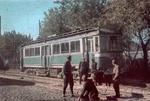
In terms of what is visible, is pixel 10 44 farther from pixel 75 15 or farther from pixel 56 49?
pixel 56 49

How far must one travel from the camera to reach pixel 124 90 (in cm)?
1989

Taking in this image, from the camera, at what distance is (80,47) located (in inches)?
1145

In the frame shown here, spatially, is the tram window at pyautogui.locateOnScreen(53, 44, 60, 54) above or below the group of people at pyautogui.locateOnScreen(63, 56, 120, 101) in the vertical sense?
above

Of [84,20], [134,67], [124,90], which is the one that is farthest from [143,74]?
[124,90]

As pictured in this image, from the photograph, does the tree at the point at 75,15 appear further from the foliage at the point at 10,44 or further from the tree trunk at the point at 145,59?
the foliage at the point at 10,44

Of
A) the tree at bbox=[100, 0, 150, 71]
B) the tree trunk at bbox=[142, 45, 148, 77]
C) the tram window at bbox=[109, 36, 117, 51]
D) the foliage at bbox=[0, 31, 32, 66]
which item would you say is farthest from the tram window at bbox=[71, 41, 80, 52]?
the foliage at bbox=[0, 31, 32, 66]

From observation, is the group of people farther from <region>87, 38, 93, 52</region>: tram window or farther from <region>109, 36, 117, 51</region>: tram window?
<region>109, 36, 117, 51</region>: tram window

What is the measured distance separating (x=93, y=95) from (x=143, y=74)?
23675mm

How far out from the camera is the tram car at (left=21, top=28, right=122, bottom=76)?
2731 cm

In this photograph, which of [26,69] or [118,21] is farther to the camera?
[26,69]

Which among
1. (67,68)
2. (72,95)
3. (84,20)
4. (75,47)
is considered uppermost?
(84,20)

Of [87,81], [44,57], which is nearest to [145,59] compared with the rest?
[44,57]

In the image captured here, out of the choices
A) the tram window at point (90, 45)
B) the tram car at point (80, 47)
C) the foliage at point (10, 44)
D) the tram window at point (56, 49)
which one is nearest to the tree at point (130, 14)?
the tram car at point (80, 47)

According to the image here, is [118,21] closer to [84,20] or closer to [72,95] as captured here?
[72,95]
